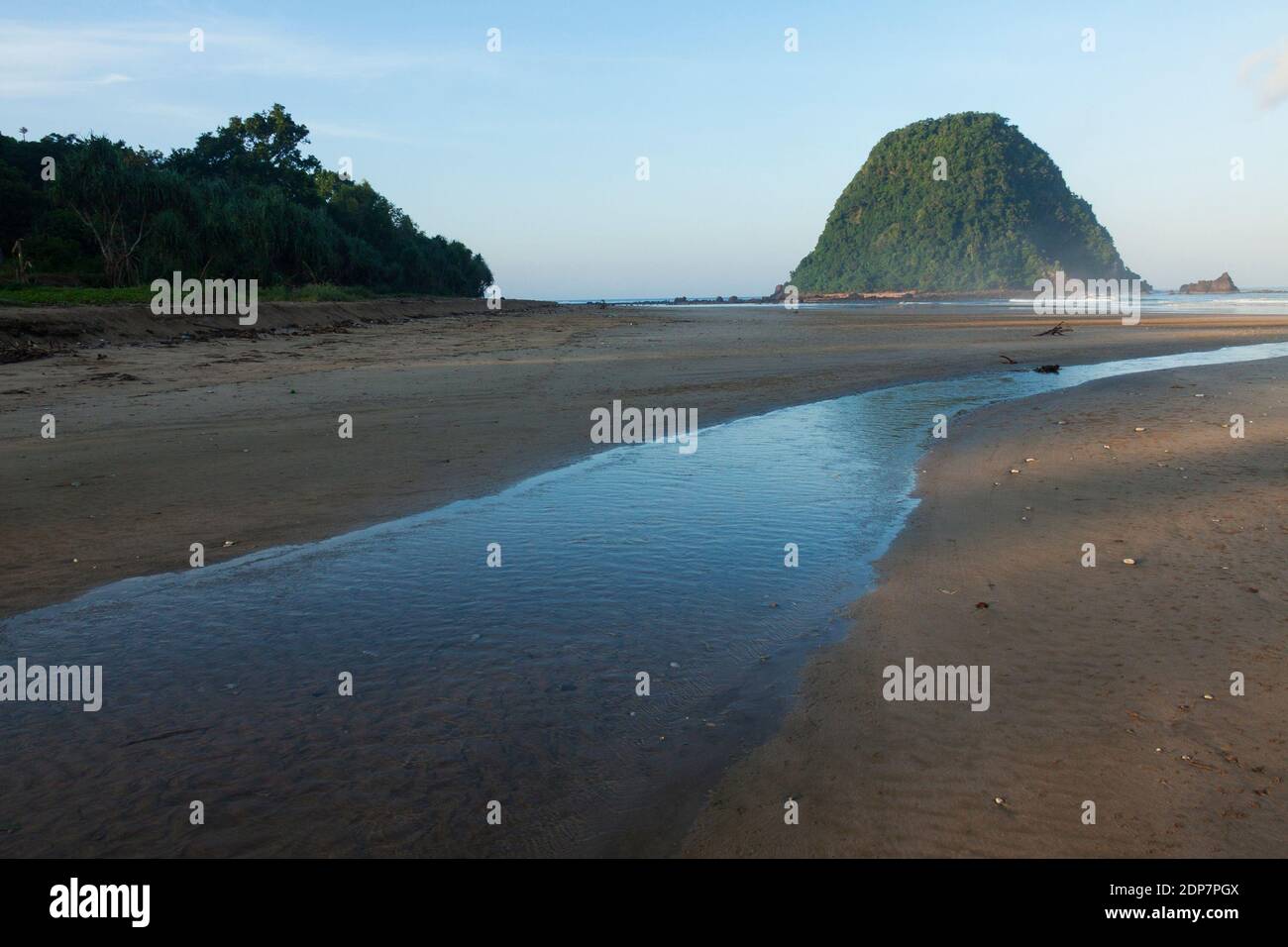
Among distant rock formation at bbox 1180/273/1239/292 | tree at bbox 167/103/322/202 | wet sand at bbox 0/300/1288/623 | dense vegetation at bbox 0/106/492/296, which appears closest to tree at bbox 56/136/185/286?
dense vegetation at bbox 0/106/492/296

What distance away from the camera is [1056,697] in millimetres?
4668

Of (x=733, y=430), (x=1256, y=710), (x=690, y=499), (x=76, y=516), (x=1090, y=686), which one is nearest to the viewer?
(x=1256, y=710)

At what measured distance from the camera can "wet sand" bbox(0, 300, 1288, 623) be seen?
8.10 meters

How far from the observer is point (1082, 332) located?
3938 centimetres

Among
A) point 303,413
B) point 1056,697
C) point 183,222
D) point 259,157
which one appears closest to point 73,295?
point 183,222

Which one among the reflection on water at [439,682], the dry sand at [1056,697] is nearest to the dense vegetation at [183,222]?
the reflection on water at [439,682]

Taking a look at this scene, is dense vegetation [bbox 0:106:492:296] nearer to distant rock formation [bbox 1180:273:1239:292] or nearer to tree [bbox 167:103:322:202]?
tree [bbox 167:103:322:202]

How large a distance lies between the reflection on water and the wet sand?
81 centimetres

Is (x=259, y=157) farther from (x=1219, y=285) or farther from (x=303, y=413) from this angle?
(x=1219, y=285)

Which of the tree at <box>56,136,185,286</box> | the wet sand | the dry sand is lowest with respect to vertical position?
the dry sand
